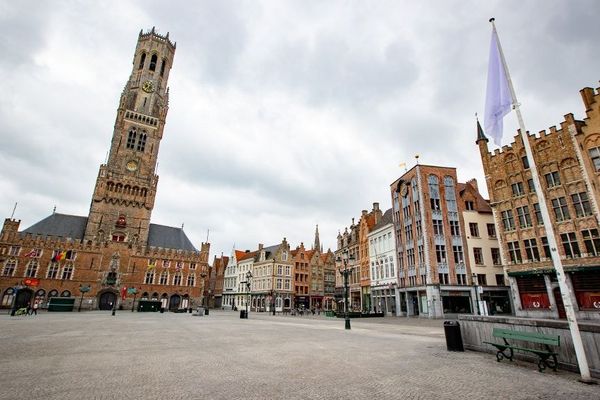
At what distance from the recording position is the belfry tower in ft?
187

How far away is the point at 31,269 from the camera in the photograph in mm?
47969

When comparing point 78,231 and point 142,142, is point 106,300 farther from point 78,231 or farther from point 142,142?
point 142,142

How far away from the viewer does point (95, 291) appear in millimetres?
51219

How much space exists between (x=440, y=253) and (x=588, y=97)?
64.0 feet

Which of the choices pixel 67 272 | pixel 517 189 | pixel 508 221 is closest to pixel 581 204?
pixel 517 189

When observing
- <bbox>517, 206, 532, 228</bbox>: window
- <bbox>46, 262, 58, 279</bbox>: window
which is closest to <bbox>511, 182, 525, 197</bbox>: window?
<bbox>517, 206, 532, 228</bbox>: window

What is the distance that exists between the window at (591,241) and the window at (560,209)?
1.83 metres

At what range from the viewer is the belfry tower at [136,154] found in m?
57.0

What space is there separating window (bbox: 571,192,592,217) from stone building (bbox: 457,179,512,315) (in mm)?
11871

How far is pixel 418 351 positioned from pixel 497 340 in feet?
8.64

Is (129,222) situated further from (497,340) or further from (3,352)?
(497,340)

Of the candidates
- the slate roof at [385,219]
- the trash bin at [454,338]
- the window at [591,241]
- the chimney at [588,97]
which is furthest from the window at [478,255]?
the trash bin at [454,338]

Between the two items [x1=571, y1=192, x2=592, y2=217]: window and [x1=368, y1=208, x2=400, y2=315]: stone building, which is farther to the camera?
[x1=368, y1=208, x2=400, y2=315]: stone building

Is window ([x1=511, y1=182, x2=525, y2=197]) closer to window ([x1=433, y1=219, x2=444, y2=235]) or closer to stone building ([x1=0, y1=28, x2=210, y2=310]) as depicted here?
Result: window ([x1=433, y1=219, x2=444, y2=235])
